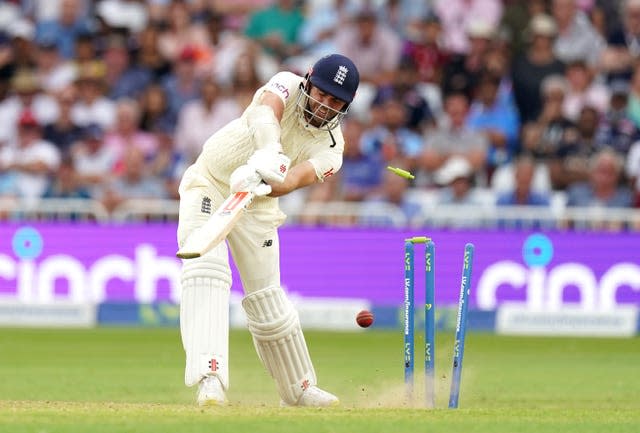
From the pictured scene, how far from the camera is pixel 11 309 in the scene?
12.6 m

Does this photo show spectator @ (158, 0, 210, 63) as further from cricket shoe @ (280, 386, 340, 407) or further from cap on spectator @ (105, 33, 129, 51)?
cricket shoe @ (280, 386, 340, 407)

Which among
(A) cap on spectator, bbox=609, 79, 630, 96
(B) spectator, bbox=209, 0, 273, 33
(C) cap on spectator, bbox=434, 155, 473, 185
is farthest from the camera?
(B) spectator, bbox=209, 0, 273, 33

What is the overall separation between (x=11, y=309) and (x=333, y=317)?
9.00ft

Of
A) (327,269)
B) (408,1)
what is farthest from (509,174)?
(408,1)

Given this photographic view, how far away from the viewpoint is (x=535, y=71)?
45.8 feet

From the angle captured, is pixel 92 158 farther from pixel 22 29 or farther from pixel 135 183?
pixel 22 29

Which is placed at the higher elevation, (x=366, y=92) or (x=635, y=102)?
(x=366, y=92)

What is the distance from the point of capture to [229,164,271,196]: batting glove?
6207 mm

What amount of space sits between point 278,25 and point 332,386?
7459 millimetres

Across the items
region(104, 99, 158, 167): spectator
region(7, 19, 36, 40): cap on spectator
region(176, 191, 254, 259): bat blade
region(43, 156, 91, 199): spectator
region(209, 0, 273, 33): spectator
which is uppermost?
region(209, 0, 273, 33): spectator

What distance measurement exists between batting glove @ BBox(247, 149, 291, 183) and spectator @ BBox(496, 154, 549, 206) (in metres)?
6.62

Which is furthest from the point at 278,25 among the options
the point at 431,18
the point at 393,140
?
the point at 393,140

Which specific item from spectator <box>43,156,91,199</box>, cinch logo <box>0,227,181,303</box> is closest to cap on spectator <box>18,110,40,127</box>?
spectator <box>43,156,91,199</box>

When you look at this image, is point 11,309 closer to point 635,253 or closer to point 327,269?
point 327,269
